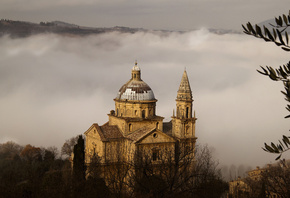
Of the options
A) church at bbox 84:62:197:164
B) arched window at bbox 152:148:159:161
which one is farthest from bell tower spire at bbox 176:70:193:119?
arched window at bbox 152:148:159:161

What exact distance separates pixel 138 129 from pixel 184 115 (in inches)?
198

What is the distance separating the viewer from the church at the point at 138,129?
41.4 metres

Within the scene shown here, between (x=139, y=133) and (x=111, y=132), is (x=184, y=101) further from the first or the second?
(x=111, y=132)

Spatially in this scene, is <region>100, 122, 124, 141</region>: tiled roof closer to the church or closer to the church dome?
the church

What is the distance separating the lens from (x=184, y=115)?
44875 millimetres

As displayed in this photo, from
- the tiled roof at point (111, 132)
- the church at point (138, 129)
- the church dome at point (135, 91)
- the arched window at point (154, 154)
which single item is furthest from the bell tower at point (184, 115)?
the tiled roof at point (111, 132)

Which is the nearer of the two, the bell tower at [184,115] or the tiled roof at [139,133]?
the tiled roof at [139,133]

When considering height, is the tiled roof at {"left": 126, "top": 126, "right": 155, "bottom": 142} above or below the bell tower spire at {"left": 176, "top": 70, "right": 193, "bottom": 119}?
below

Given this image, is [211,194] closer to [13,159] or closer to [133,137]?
[133,137]

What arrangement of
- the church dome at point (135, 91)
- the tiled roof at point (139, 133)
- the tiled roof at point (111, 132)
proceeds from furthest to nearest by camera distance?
the church dome at point (135, 91), the tiled roof at point (111, 132), the tiled roof at point (139, 133)

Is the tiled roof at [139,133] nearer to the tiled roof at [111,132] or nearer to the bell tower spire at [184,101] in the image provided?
the tiled roof at [111,132]

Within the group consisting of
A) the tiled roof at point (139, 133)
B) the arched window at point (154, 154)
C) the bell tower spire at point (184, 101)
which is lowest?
the arched window at point (154, 154)

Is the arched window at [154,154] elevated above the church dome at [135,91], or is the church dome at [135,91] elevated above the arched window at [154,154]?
the church dome at [135,91]

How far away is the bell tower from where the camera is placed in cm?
4459
